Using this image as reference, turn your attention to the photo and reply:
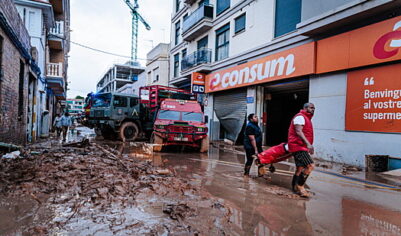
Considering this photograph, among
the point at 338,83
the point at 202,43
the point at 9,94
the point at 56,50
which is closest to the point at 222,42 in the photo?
the point at 202,43

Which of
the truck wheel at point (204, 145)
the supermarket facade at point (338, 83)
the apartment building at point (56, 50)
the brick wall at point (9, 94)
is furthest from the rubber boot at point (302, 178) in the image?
the apartment building at point (56, 50)

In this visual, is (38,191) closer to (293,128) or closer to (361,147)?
(293,128)

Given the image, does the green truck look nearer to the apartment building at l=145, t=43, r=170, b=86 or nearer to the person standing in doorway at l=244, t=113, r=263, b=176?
the person standing in doorway at l=244, t=113, r=263, b=176

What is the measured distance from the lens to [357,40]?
27.5ft

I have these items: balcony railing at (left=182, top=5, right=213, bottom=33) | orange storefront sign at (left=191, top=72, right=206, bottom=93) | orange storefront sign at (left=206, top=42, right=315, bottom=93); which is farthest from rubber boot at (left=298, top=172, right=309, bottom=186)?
balcony railing at (left=182, top=5, right=213, bottom=33)

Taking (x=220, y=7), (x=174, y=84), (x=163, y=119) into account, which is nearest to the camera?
(x=163, y=119)

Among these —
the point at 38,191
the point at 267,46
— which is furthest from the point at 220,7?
the point at 38,191

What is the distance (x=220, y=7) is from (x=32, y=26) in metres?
11.9

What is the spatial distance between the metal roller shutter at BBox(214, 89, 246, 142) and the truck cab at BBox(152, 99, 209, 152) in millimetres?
4093

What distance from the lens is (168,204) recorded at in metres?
3.71

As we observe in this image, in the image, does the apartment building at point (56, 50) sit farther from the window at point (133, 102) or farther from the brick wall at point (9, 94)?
the brick wall at point (9, 94)

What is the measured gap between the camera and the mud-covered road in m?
2.95

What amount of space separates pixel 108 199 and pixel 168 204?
870 millimetres

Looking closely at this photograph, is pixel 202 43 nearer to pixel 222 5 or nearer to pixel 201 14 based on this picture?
pixel 201 14
